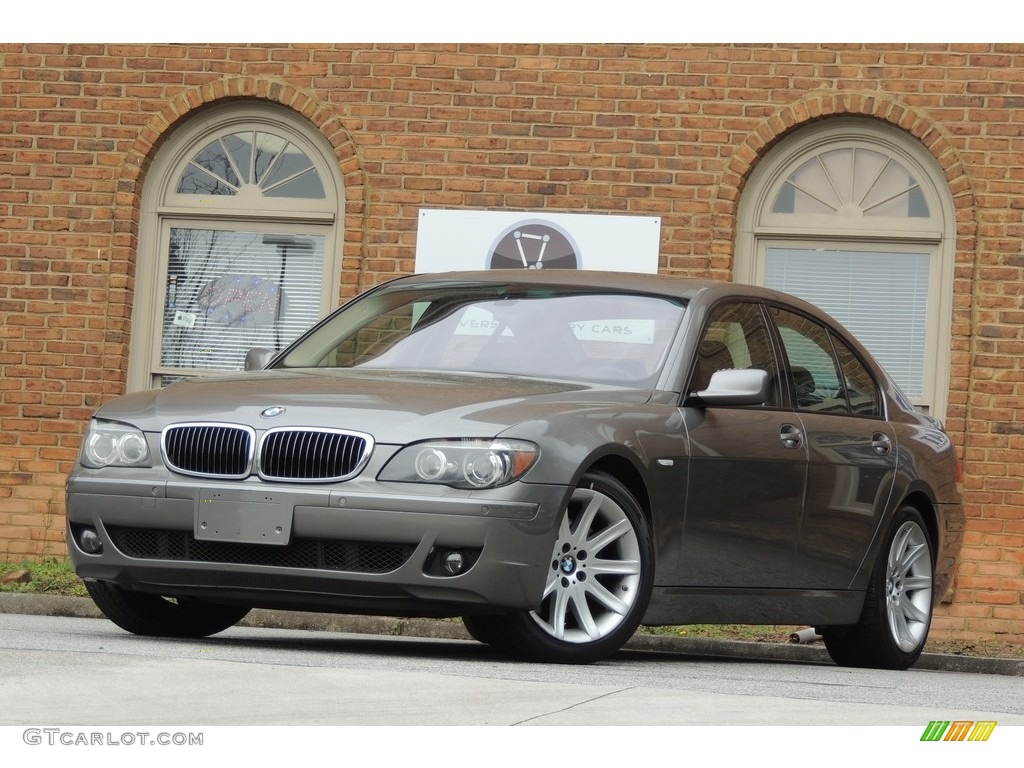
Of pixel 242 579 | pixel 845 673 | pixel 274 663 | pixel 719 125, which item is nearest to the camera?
pixel 274 663

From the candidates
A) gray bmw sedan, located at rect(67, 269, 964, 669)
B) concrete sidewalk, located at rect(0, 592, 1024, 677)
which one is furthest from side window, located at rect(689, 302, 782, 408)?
concrete sidewalk, located at rect(0, 592, 1024, 677)

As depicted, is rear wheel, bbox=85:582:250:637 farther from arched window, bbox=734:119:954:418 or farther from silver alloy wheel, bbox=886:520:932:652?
arched window, bbox=734:119:954:418

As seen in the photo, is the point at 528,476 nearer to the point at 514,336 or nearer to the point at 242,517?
the point at 242,517

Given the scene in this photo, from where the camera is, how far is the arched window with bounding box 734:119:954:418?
1314cm

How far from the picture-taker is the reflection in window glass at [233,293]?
13.9 meters

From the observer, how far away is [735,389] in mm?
7238

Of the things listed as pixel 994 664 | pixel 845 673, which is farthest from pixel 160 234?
pixel 845 673

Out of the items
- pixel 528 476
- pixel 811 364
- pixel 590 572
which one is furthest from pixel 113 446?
pixel 811 364

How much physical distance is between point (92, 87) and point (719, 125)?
4548mm

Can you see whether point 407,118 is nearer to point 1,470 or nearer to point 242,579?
point 1,470

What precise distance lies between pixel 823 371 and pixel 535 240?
5.18 metres

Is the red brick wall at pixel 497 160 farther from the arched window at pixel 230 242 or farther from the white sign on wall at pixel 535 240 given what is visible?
the arched window at pixel 230 242

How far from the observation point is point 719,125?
13.2 metres

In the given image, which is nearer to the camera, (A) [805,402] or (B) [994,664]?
(A) [805,402]
